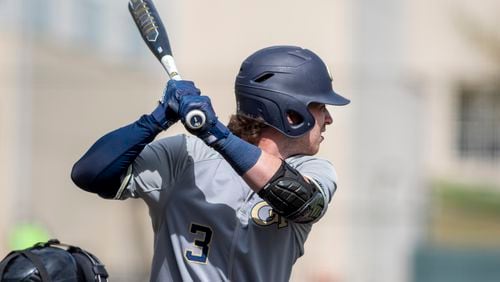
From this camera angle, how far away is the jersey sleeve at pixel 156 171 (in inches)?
150

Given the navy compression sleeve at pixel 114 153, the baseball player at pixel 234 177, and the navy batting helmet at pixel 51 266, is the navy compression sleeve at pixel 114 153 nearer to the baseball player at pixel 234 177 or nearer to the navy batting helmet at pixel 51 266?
the baseball player at pixel 234 177

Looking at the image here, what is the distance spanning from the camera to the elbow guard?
3590 mm

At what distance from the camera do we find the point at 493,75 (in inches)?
1051

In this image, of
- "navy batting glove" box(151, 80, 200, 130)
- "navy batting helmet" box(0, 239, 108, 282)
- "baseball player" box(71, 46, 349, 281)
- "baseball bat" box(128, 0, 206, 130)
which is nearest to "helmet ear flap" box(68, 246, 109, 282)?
"navy batting helmet" box(0, 239, 108, 282)

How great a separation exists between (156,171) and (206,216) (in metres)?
0.22

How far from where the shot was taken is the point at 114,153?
145 inches

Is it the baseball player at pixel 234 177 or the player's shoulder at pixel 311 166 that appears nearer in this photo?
the baseball player at pixel 234 177

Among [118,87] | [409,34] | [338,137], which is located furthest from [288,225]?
[409,34]

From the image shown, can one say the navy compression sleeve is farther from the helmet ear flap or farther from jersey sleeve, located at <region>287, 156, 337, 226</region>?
jersey sleeve, located at <region>287, 156, 337, 226</region>

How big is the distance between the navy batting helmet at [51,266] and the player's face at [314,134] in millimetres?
783

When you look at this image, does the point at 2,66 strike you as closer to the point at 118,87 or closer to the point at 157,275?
the point at 118,87

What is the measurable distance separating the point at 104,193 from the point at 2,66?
57.7ft

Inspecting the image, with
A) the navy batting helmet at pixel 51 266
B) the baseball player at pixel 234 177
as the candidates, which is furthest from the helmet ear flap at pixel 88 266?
the baseball player at pixel 234 177

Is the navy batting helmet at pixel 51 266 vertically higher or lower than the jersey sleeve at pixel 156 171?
lower
